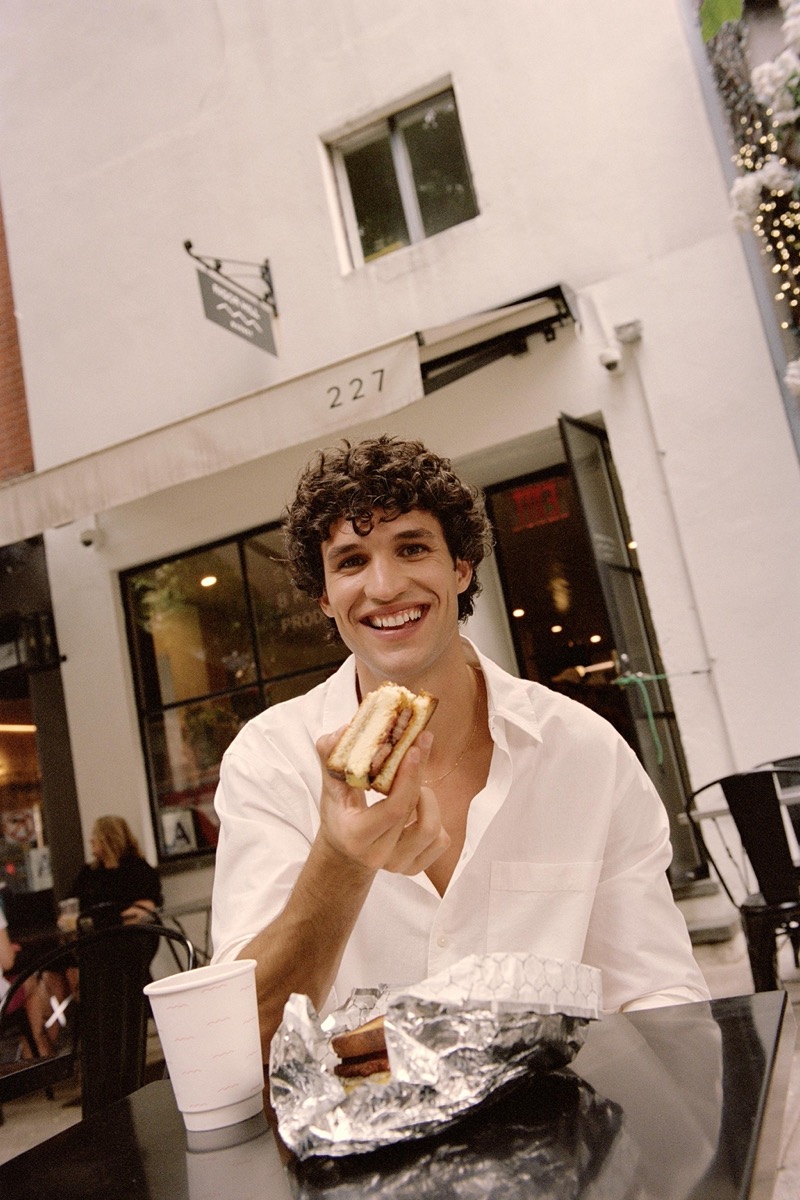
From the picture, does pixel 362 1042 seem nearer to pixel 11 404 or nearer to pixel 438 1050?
pixel 438 1050

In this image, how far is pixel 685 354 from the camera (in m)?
5.55

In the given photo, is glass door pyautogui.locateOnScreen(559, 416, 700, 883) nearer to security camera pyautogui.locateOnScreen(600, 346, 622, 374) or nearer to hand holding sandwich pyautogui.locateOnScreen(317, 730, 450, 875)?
security camera pyautogui.locateOnScreen(600, 346, 622, 374)

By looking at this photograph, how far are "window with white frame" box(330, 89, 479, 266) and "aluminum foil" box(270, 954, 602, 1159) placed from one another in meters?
6.10

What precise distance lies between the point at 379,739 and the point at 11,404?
782 cm

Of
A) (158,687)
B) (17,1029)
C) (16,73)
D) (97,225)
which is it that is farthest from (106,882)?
(16,73)

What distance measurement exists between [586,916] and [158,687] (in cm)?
599

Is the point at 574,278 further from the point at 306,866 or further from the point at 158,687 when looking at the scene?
the point at 306,866

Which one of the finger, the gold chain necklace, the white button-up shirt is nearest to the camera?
the finger

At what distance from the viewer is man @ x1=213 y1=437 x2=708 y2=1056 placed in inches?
55.8

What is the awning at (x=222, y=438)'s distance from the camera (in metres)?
4.99

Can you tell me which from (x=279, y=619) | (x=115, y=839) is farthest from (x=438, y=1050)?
(x=279, y=619)

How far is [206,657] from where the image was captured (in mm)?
7113

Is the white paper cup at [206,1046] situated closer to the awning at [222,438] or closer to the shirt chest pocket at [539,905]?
the shirt chest pocket at [539,905]

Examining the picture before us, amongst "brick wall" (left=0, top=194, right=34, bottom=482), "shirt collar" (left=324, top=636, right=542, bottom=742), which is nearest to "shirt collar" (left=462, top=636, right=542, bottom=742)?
"shirt collar" (left=324, top=636, right=542, bottom=742)
